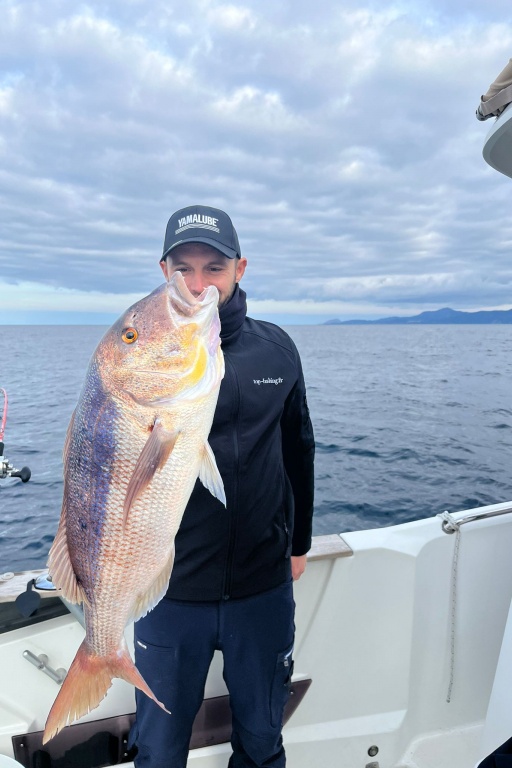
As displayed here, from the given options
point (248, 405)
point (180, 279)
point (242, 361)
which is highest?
point (180, 279)

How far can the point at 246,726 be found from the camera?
2438mm

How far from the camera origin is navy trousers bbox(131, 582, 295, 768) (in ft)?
7.45

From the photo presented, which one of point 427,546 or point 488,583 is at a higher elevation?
point 427,546

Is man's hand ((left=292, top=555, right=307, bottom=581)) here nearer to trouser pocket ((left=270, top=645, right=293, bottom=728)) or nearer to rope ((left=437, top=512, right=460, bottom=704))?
trouser pocket ((left=270, top=645, right=293, bottom=728))

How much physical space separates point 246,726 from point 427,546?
1.53 metres

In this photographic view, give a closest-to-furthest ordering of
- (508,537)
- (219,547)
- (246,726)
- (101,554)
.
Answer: (101,554)
(219,547)
(246,726)
(508,537)

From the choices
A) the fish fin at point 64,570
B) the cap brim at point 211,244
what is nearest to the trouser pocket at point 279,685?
the fish fin at point 64,570

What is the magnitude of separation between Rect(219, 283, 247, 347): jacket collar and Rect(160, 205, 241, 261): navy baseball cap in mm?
192

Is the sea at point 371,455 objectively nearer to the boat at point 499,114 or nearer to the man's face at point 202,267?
the man's face at point 202,267

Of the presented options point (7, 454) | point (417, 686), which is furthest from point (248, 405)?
point (7, 454)

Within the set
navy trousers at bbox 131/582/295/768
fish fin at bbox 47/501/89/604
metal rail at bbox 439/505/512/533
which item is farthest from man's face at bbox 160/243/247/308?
metal rail at bbox 439/505/512/533

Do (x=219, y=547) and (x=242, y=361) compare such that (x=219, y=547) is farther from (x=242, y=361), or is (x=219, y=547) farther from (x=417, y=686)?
(x=417, y=686)

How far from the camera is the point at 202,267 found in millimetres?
2314

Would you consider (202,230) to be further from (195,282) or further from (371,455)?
(371,455)
